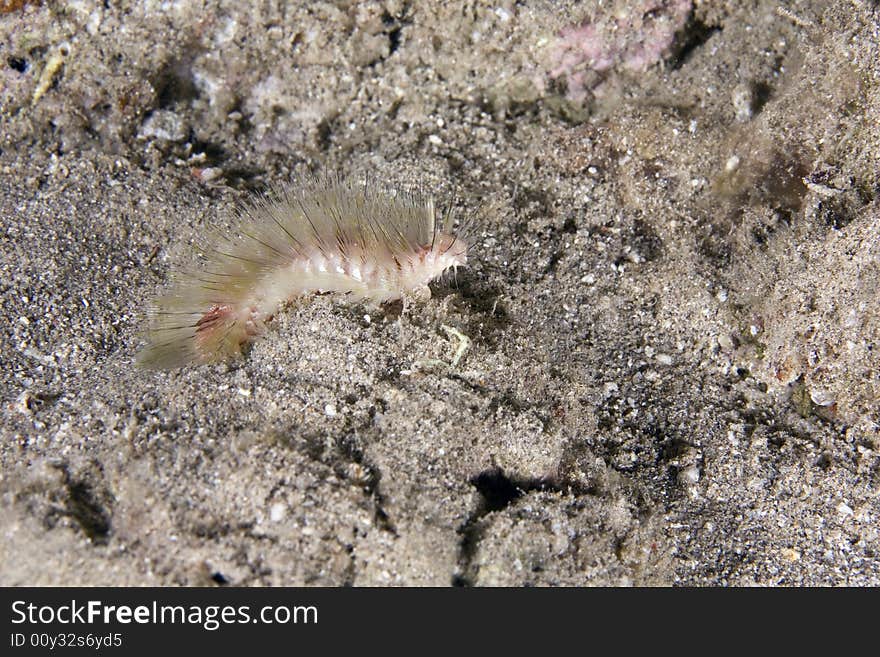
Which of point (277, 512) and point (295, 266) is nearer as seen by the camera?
point (277, 512)

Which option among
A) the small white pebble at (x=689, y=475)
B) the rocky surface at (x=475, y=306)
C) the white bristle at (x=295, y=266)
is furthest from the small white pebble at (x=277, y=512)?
the small white pebble at (x=689, y=475)

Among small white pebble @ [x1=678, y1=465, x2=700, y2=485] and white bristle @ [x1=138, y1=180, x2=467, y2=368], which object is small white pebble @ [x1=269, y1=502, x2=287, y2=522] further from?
small white pebble @ [x1=678, y1=465, x2=700, y2=485]

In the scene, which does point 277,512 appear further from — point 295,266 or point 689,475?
point 689,475

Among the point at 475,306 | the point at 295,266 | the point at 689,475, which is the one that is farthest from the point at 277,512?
the point at 689,475

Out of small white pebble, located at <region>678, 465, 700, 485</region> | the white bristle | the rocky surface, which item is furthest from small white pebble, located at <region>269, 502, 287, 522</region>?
small white pebble, located at <region>678, 465, 700, 485</region>

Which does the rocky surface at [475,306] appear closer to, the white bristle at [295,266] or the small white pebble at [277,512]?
the small white pebble at [277,512]
